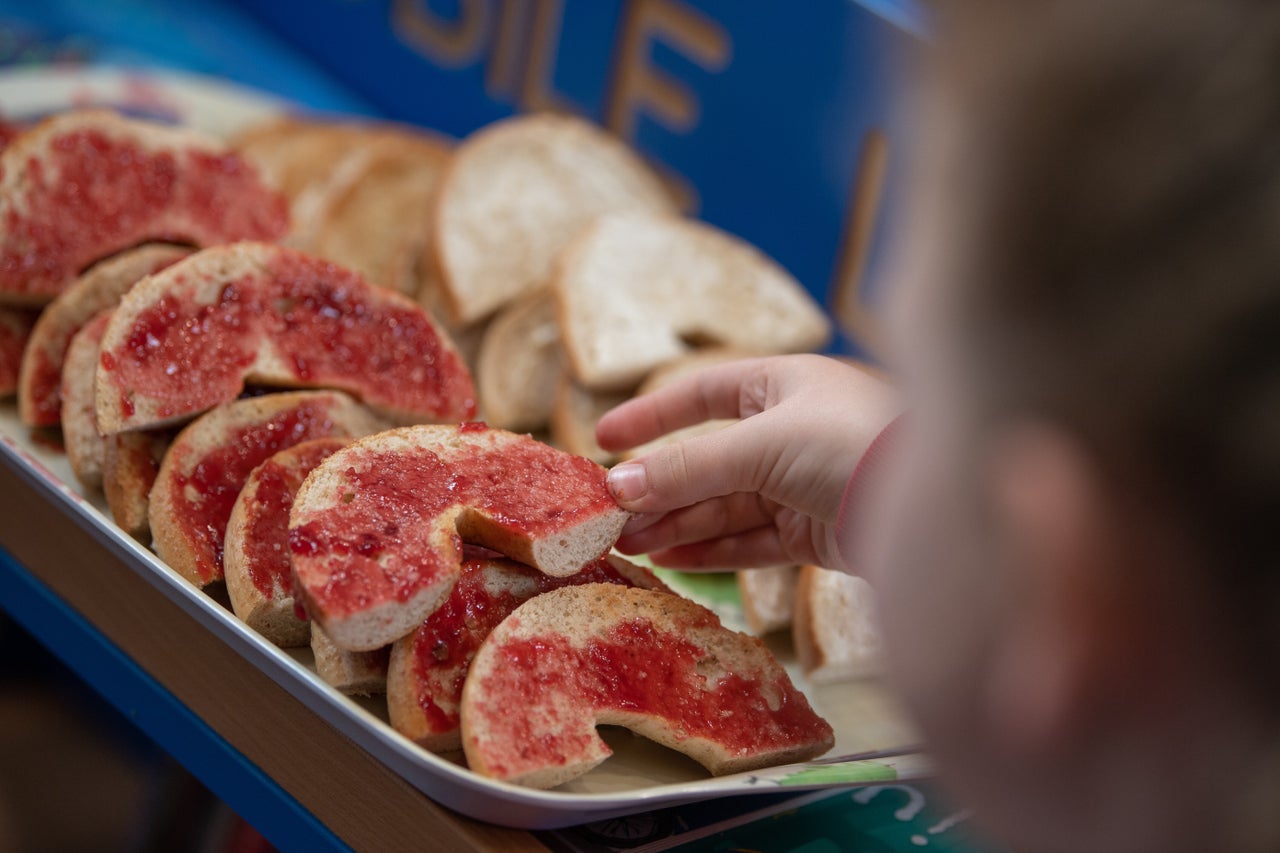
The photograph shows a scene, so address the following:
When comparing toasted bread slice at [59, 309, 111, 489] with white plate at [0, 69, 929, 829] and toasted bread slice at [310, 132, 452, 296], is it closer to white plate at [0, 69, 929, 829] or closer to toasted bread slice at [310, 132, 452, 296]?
white plate at [0, 69, 929, 829]

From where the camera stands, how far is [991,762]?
841 millimetres

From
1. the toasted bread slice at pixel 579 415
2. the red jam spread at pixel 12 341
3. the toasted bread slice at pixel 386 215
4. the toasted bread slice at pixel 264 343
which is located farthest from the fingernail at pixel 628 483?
the toasted bread slice at pixel 386 215

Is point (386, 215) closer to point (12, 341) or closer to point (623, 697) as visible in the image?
point (12, 341)

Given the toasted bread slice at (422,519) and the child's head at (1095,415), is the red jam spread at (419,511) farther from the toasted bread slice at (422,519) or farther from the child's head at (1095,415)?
the child's head at (1095,415)

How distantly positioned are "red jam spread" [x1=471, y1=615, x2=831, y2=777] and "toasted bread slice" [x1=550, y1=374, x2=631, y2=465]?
3.35ft

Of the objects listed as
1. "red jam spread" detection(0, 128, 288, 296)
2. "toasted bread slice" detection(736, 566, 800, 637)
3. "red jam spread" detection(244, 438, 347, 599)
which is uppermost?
"red jam spread" detection(0, 128, 288, 296)

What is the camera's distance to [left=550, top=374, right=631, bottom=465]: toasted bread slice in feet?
9.39

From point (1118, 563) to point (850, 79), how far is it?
2.98m

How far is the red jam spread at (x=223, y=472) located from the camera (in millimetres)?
2000

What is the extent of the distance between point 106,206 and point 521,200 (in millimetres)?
1219

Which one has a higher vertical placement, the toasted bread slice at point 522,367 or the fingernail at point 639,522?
the fingernail at point 639,522

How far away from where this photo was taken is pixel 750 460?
1903mm

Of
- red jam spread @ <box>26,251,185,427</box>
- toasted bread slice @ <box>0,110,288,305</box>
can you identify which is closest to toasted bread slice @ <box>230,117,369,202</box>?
toasted bread slice @ <box>0,110,288,305</box>

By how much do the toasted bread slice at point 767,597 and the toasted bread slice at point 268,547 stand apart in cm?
92
